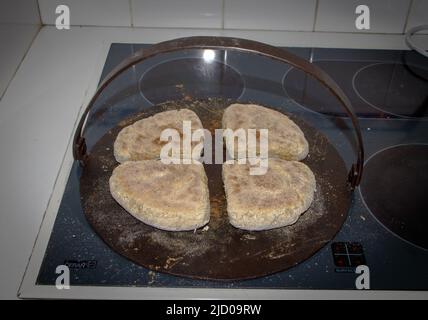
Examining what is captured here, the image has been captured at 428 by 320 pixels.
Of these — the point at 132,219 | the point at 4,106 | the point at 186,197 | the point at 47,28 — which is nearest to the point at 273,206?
the point at 186,197

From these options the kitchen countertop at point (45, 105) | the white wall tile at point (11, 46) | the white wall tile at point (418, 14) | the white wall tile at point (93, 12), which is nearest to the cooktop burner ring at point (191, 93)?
the kitchen countertop at point (45, 105)

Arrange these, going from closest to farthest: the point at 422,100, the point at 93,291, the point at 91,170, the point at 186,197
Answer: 1. the point at 93,291
2. the point at 186,197
3. the point at 91,170
4. the point at 422,100

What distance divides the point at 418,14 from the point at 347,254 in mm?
1056

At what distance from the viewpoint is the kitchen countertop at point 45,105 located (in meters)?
1.01

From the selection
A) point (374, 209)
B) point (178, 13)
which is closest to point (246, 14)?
point (178, 13)

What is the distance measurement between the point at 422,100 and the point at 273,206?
2.38 ft

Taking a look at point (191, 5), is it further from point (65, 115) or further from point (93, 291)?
point (93, 291)

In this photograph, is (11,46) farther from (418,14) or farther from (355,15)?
(418,14)

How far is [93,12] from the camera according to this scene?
1640mm

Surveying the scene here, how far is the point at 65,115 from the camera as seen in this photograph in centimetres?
131

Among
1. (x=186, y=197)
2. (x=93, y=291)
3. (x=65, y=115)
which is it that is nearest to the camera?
(x=93, y=291)

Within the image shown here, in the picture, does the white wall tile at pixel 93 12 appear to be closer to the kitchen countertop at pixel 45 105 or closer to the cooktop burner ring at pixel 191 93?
the kitchen countertop at pixel 45 105

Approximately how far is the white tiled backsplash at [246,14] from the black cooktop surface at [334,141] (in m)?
0.13

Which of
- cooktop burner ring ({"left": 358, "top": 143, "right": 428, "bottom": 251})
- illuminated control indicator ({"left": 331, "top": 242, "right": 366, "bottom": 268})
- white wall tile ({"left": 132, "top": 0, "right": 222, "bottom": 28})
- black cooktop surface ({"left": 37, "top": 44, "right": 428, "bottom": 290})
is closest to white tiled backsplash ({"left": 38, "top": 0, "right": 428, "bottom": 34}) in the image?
white wall tile ({"left": 132, "top": 0, "right": 222, "bottom": 28})
